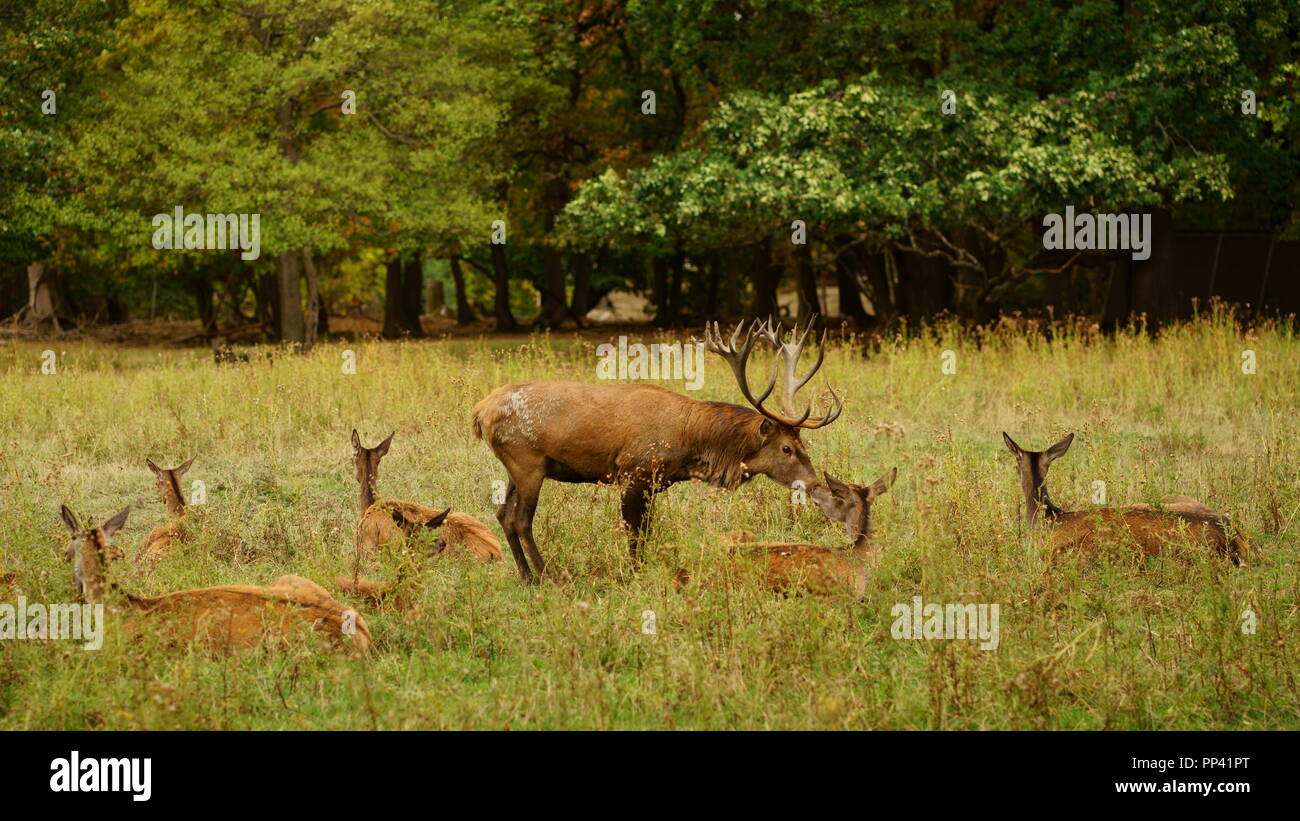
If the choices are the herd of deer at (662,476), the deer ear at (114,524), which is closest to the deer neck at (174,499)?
the herd of deer at (662,476)

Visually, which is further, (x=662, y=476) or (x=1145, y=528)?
(x=662, y=476)

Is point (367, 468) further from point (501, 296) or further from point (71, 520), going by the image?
point (501, 296)

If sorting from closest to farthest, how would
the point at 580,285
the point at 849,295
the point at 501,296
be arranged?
the point at 849,295 < the point at 501,296 < the point at 580,285

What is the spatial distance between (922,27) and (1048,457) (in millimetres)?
13975

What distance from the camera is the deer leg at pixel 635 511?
25.0ft

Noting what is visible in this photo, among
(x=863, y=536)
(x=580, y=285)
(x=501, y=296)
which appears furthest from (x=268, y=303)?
(x=863, y=536)

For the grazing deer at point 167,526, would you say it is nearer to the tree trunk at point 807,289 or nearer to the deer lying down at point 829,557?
the deer lying down at point 829,557

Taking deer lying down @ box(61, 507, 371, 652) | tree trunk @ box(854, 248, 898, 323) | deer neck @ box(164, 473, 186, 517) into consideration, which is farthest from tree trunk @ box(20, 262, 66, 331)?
deer lying down @ box(61, 507, 371, 652)

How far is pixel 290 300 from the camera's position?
23.4m

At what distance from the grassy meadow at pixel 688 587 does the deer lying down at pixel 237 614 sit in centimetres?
11

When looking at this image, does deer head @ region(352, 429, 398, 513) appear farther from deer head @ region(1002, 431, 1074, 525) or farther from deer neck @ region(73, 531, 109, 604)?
deer head @ region(1002, 431, 1074, 525)

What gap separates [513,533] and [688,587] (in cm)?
151

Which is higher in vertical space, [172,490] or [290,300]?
[290,300]

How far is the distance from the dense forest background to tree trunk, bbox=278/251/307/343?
0.17 feet
